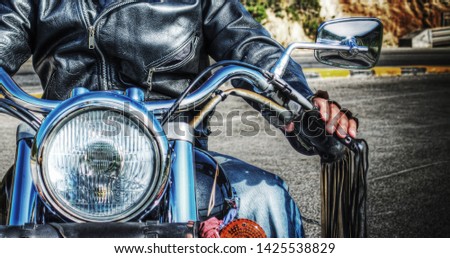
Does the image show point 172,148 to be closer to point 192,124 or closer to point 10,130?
point 192,124

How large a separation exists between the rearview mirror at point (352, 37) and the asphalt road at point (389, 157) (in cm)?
145

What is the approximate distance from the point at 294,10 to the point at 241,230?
2118 centimetres

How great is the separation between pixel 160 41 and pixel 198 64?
8.2 inches

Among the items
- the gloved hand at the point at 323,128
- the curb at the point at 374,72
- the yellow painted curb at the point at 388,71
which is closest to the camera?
the gloved hand at the point at 323,128

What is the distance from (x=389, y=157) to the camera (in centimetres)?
559

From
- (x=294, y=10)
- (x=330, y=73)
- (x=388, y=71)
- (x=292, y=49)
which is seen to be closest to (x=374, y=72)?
(x=388, y=71)

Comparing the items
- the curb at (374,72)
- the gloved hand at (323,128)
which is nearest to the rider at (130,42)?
the gloved hand at (323,128)

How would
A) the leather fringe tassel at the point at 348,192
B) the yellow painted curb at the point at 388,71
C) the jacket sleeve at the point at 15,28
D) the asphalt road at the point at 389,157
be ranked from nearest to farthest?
the leather fringe tassel at the point at 348,192
the jacket sleeve at the point at 15,28
the asphalt road at the point at 389,157
the yellow painted curb at the point at 388,71

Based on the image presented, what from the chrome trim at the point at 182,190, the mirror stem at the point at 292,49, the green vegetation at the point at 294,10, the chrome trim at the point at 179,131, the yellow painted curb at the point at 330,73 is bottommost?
the chrome trim at the point at 182,190

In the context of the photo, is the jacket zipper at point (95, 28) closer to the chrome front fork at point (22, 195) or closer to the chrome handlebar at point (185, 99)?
the chrome handlebar at point (185, 99)

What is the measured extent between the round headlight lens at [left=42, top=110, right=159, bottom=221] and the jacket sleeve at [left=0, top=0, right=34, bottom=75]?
892mm

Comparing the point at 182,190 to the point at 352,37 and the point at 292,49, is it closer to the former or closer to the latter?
the point at 292,49

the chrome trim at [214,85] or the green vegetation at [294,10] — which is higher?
the green vegetation at [294,10]

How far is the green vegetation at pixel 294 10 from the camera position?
67.9 ft
